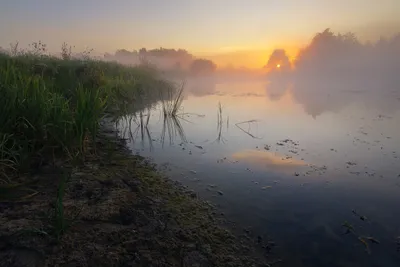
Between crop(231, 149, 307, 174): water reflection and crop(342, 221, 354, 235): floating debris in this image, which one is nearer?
crop(342, 221, 354, 235): floating debris

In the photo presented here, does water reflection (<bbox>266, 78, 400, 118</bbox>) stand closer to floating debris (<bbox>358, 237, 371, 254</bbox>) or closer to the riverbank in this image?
floating debris (<bbox>358, 237, 371, 254</bbox>)

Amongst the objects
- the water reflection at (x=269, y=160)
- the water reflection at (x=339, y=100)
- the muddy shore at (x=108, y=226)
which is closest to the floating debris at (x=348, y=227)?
the muddy shore at (x=108, y=226)

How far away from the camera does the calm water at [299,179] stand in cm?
429

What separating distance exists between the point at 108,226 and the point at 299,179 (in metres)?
4.82

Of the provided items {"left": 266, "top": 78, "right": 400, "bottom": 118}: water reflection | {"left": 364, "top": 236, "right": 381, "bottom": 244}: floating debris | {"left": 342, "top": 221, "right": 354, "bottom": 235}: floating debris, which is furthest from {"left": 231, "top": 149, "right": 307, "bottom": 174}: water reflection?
{"left": 266, "top": 78, "right": 400, "bottom": 118}: water reflection

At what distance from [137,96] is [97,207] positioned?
634 inches

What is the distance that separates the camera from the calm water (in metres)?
4.29

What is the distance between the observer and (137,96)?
19328mm

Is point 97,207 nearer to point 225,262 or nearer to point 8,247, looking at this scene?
point 8,247

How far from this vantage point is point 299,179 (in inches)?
262

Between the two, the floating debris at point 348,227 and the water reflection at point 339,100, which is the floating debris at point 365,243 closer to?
the floating debris at point 348,227

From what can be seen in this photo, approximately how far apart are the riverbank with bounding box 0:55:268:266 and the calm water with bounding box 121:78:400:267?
2.56 ft

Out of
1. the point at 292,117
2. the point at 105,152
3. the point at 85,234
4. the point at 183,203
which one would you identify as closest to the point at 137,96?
the point at 292,117

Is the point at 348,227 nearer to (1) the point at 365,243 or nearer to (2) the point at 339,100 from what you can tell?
(1) the point at 365,243
